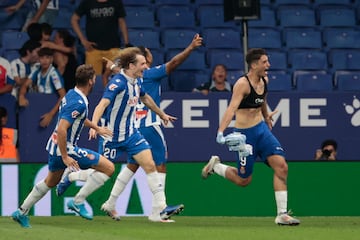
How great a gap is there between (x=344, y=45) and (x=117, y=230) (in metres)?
8.72

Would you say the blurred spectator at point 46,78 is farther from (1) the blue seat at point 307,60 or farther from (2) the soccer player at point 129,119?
(1) the blue seat at point 307,60

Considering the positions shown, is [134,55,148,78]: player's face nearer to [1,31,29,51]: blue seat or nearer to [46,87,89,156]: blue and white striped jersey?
[46,87,89,156]: blue and white striped jersey

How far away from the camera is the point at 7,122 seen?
1748 cm

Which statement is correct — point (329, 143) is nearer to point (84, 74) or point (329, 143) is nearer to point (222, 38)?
point (222, 38)

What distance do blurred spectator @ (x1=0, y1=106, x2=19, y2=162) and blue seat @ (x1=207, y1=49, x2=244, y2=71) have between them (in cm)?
393

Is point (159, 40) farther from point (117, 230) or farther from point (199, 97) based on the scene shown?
point (117, 230)

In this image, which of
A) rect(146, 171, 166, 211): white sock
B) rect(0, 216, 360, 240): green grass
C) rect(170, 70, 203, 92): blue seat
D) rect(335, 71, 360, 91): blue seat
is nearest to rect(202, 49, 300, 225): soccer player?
rect(0, 216, 360, 240): green grass

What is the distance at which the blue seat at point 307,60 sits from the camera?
20.3m

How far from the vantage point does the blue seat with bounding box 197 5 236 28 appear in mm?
20875

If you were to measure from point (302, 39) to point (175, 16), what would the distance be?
2119 millimetres

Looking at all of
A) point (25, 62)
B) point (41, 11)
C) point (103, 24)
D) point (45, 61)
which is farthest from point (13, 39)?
point (45, 61)

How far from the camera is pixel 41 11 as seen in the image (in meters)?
20.0

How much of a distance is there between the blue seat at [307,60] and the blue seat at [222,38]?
880 millimetres

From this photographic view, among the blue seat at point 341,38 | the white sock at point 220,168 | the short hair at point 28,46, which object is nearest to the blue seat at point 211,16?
the blue seat at point 341,38
